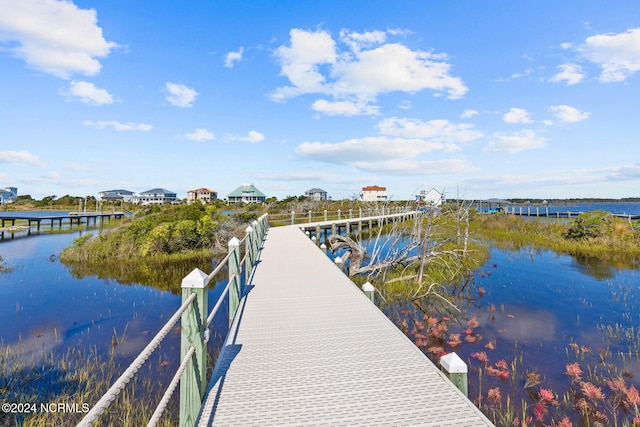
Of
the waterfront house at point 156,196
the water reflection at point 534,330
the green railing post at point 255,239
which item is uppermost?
the waterfront house at point 156,196

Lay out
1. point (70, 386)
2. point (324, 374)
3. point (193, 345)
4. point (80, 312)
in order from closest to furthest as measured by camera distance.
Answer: point (193, 345) < point (324, 374) < point (70, 386) < point (80, 312)

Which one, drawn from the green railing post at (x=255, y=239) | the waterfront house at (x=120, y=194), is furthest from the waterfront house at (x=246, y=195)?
the green railing post at (x=255, y=239)

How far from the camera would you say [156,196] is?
10131 centimetres

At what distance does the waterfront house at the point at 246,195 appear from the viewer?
99.6 meters

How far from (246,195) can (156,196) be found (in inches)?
1167

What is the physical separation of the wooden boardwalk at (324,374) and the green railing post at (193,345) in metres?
0.17

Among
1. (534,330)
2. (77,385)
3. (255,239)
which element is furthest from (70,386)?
(534,330)

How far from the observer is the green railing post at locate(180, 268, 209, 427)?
2406 millimetres

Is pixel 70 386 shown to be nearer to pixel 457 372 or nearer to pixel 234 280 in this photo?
pixel 234 280

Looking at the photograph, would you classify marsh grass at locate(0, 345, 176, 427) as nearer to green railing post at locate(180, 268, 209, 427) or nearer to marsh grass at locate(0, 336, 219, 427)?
marsh grass at locate(0, 336, 219, 427)

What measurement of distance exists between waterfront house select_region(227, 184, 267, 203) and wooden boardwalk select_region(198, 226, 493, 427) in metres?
96.1

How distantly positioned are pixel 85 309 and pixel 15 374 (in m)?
3.67

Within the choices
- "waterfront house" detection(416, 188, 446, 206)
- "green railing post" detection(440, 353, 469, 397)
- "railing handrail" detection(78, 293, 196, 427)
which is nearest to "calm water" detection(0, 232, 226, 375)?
"railing handrail" detection(78, 293, 196, 427)

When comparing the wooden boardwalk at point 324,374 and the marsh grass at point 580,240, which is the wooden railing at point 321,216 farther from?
the wooden boardwalk at point 324,374
